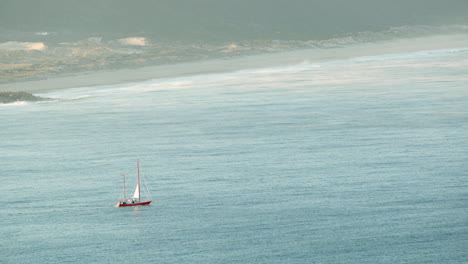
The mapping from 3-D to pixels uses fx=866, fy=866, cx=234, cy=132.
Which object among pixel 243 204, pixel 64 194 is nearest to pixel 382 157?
pixel 243 204

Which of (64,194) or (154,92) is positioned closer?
(64,194)

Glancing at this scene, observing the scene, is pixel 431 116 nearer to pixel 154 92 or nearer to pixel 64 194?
pixel 64 194

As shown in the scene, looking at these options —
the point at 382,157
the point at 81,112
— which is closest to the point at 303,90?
the point at 81,112

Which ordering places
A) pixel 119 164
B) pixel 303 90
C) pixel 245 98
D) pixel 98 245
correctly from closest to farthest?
pixel 98 245, pixel 119 164, pixel 245 98, pixel 303 90

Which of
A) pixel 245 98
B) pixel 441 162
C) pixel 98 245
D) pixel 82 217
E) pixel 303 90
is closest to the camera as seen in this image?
pixel 98 245

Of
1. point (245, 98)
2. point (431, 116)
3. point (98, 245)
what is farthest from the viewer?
point (245, 98)

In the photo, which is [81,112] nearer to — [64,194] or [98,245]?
[64,194]
